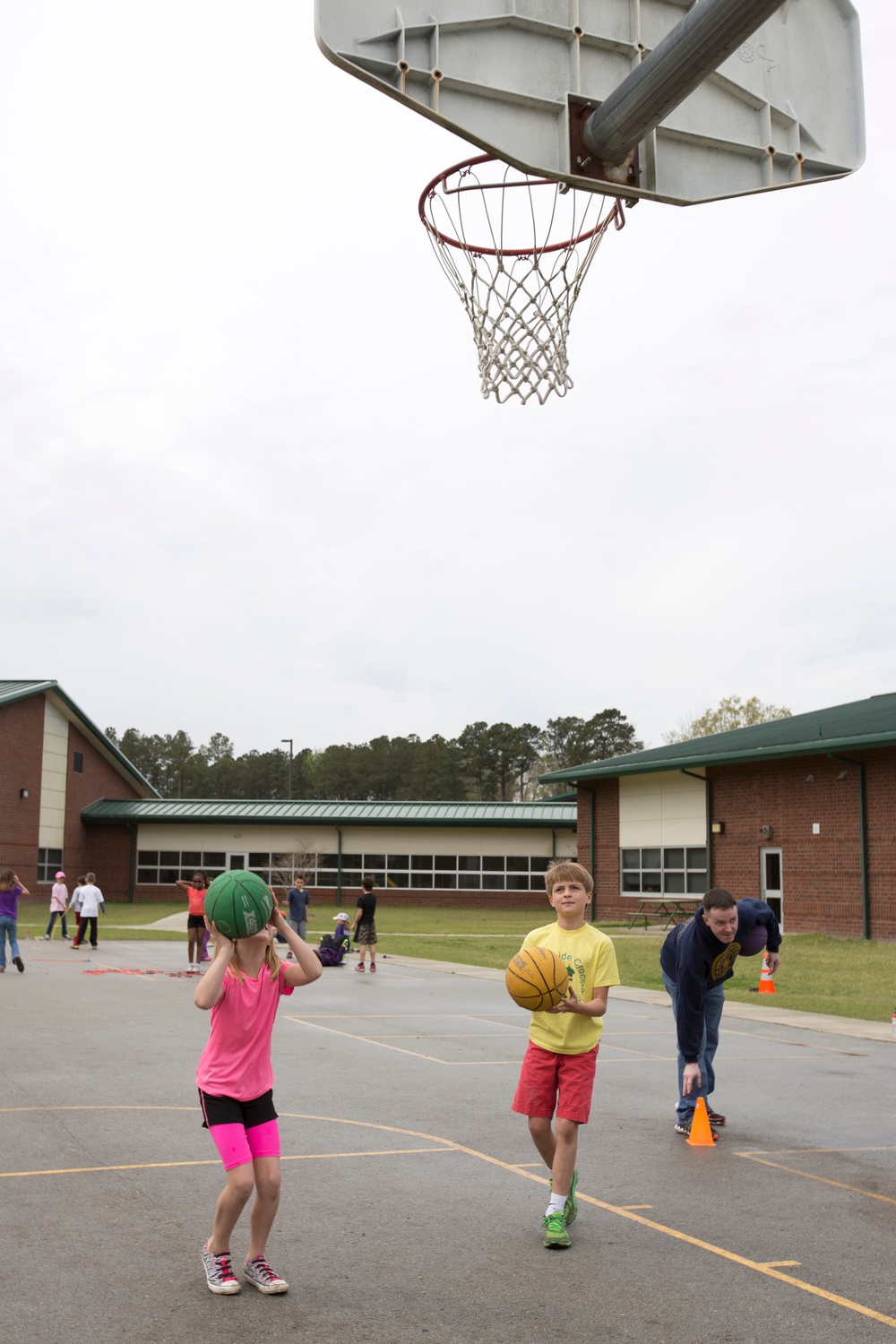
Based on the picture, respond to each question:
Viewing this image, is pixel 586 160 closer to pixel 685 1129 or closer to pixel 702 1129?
pixel 702 1129

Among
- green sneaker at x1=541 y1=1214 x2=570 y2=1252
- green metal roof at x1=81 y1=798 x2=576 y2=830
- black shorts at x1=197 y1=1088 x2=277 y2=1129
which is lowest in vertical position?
green sneaker at x1=541 y1=1214 x2=570 y2=1252

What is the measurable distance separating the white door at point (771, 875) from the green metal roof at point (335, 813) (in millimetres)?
20865

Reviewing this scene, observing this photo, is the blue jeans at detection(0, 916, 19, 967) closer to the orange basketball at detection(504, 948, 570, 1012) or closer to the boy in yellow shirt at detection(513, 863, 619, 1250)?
the boy in yellow shirt at detection(513, 863, 619, 1250)

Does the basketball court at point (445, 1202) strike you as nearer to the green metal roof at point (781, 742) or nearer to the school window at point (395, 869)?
the green metal roof at point (781, 742)

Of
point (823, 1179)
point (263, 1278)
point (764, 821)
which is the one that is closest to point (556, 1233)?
point (263, 1278)

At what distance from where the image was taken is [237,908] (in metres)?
5.13

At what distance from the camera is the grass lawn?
62.1 feet

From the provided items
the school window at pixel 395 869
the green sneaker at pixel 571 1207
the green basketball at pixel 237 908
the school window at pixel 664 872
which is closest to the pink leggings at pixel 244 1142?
the green basketball at pixel 237 908

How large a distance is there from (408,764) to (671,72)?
118 m

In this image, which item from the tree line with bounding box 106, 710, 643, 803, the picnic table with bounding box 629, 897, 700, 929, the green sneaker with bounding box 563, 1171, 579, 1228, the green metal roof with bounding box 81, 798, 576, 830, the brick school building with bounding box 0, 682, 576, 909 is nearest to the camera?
the green sneaker with bounding box 563, 1171, 579, 1228

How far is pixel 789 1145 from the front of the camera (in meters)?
8.30

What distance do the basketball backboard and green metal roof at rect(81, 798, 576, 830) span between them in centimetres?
4623

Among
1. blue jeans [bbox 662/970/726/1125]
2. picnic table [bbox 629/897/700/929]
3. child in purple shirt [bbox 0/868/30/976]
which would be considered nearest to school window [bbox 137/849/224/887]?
picnic table [bbox 629/897/700/929]

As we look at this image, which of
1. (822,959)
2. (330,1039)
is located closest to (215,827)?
(822,959)
